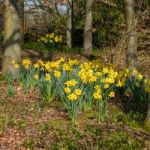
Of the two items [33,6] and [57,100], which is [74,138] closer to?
[57,100]

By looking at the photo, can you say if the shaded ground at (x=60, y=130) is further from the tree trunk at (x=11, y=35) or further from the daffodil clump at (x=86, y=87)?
the tree trunk at (x=11, y=35)

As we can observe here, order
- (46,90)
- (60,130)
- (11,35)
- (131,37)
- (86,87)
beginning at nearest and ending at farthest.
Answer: (60,130) → (86,87) → (46,90) → (131,37) → (11,35)

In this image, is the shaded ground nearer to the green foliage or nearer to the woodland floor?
the woodland floor

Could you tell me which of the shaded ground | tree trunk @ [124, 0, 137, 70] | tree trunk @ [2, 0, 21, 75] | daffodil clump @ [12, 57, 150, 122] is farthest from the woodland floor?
tree trunk @ [2, 0, 21, 75]

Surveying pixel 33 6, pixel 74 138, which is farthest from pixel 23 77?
pixel 33 6

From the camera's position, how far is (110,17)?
20.7 m

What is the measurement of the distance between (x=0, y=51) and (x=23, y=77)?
5941 mm

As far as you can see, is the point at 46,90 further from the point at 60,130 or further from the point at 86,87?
the point at 60,130

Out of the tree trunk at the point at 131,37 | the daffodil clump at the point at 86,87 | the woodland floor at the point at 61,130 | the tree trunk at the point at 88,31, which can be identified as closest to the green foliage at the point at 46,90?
the daffodil clump at the point at 86,87

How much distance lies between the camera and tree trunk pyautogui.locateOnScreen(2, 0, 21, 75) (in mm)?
11430

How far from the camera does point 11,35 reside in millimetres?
11484

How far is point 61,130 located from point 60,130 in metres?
0.02

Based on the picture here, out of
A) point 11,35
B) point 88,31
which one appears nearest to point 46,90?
point 11,35

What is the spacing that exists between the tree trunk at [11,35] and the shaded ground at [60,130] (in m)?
3.10
